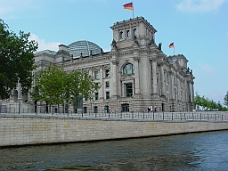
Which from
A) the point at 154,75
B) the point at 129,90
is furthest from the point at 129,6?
the point at 129,90

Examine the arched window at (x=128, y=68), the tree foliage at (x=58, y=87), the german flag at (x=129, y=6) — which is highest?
the german flag at (x=129, y=6)

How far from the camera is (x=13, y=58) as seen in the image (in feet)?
125

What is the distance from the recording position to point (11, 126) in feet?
81.3

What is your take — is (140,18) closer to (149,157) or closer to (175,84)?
(175,84)

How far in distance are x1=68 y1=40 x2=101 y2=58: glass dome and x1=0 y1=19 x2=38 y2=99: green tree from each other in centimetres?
5781

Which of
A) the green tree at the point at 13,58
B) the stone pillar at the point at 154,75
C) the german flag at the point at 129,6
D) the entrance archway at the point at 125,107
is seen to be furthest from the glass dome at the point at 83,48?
the green tree at the point at 13,58

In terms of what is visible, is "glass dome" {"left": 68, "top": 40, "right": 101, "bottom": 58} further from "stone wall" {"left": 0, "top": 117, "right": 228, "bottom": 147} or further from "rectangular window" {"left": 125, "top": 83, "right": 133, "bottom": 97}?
"stone wall" {"left": 0, "top": 117, "right": 228, "bottom": 147}

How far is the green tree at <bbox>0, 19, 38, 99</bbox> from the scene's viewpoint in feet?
120

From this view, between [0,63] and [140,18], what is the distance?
45.7 meters

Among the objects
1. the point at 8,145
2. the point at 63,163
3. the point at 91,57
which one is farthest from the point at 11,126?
the point at 91,57

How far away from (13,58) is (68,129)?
641 inches

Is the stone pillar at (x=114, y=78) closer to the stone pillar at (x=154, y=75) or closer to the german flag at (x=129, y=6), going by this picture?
the stone pillar at (x=154, y=75)

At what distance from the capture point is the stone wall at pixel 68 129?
2480 centimetres

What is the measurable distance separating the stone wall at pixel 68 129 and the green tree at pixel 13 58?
40.4 ft
